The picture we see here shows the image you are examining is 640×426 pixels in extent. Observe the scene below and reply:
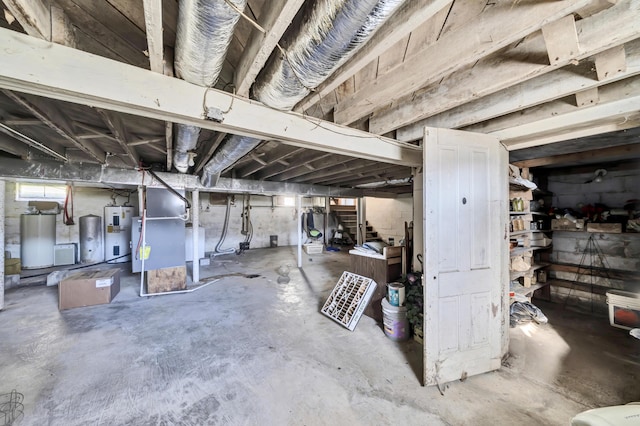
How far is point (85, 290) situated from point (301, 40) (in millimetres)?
4426

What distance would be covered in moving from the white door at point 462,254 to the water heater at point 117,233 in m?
7.08

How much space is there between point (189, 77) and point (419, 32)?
1.25 metres

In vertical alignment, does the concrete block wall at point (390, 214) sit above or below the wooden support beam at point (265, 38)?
below

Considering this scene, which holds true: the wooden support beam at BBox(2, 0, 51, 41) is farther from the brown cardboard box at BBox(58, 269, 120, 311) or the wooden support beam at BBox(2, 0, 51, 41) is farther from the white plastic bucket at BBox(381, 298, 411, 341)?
the brown cardboard box at BBox(58, 269, 120, 311)

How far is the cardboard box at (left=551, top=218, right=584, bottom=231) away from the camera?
127 inches

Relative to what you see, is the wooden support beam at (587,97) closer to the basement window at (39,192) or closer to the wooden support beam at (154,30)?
the wooden support beam at (154,30)

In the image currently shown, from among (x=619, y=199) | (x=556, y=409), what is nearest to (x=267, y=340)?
(x=556, y=409)

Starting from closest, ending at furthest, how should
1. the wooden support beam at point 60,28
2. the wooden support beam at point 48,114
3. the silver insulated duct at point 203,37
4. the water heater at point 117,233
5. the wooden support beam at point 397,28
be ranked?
the silver insulated duct at point 203,37 < the wooden support beam at point 397,28 < the wooden support beam at point 60,28 < the wooden support beam at point 48,114 < the water heater at point 117,233

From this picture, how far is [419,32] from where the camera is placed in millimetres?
1264

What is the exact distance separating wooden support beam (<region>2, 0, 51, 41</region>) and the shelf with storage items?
3.73 metres

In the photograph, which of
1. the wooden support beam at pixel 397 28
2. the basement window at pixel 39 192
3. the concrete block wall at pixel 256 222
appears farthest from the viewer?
the concrete block wall at pixel 256 222

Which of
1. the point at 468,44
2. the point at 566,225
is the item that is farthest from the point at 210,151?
the point at 566,225

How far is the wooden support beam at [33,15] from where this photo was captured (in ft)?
2.68

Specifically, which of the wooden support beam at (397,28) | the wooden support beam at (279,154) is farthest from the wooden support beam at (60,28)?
the wooden support beam at (279,154)
